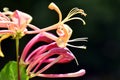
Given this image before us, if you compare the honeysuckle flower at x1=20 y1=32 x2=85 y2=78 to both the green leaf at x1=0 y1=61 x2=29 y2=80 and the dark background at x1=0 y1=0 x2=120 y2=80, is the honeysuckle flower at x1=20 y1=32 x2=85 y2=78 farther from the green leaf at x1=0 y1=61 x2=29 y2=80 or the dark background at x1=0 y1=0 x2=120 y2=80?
the dark background at x1=0 y1=0 x2=120 y2=80

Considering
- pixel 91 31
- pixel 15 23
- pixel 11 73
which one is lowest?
pixel 91 31

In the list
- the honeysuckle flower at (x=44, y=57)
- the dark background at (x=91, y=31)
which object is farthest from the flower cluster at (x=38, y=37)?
the dark background at (x=91, y=31)

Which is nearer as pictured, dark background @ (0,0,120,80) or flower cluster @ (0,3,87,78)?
flower cluster @ (0,3,87,78)

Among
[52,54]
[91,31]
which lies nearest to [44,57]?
[52,54]

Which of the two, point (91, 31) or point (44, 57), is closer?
point (44, 57)

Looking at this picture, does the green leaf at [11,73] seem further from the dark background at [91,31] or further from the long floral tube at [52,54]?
the dark background at [91,31]

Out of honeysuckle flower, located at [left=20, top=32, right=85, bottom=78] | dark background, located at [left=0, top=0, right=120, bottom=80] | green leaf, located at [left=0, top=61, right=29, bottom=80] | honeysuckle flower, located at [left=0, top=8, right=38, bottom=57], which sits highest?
honeysuckle flower, located at [left=0, top=8, right=38, bottom=57]

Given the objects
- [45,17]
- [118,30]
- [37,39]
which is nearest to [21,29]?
[37,39]

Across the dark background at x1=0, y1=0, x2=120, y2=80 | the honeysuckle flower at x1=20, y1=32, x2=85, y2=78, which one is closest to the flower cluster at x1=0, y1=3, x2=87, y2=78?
the honeysuckle flower at x1=20, y1=32, x2=85, y2=78

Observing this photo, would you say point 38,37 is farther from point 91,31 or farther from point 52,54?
point 91,31
